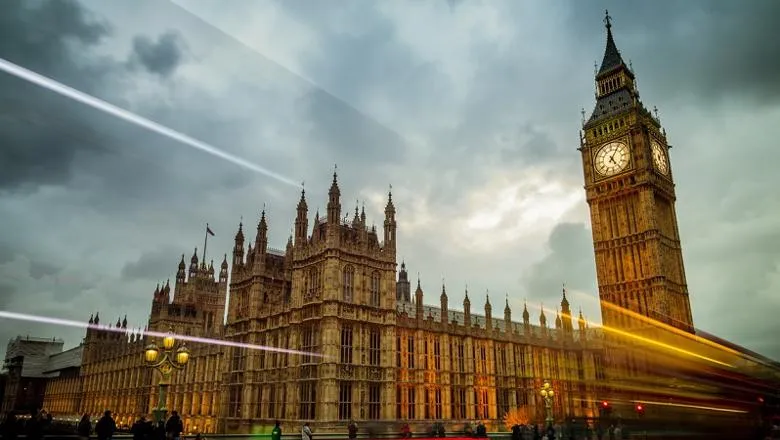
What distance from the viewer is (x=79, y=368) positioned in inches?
4555

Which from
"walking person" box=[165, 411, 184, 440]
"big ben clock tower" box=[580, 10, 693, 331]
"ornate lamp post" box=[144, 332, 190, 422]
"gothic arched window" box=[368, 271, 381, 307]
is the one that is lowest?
"walking person" box=[165, 411, 184, 440]

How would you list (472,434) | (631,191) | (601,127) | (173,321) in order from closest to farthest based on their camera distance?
(472,434), (631,191), (601,127), (173,321)

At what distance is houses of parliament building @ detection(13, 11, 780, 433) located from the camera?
46812mm

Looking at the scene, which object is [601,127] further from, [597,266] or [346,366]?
[346,366]

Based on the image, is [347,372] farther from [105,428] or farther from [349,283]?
[105,428]

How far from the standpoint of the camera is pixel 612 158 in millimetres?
78500

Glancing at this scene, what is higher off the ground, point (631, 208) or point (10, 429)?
point (631, 208)

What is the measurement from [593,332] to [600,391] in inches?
403

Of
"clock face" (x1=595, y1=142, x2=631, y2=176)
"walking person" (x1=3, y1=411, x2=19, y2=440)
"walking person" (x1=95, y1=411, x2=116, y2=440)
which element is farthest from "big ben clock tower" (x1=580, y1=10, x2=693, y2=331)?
"walking person" (x1=3, y1=411, x2=19, y2=440)

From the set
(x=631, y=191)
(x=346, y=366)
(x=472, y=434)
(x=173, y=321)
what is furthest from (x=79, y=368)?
(x=631, y=191)

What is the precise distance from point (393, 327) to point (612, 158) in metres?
47.7

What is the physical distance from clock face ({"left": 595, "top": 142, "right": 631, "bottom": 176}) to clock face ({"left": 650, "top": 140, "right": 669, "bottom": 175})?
3.72 meters

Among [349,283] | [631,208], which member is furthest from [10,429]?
[631,208]

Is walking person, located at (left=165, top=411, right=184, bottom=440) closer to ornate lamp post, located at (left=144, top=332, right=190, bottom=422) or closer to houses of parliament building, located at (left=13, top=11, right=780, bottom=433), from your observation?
ornate lamp post, located at (left=144, top=332, right=190, bottom=422)
